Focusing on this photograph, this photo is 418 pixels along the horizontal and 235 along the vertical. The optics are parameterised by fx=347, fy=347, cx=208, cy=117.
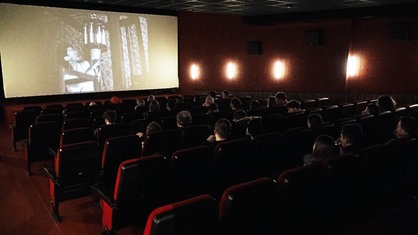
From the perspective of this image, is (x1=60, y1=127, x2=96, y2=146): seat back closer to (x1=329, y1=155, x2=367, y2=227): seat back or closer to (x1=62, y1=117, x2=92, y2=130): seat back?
(x1=62, y1=117, x2=92, y2=130): seat back

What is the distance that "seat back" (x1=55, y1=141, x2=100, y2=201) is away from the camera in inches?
144

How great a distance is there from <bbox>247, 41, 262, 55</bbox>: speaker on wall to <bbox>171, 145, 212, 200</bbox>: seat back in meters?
9.13

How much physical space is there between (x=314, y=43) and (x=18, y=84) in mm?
9219

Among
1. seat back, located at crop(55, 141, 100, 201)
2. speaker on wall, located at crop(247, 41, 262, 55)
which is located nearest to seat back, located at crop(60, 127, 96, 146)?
seat back, located at crop(55, 141, 100, 201)

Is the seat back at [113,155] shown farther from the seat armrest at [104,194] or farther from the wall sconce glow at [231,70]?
the wall sconce glow at [231,70]

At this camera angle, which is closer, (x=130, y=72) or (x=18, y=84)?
(x=18, y=84)

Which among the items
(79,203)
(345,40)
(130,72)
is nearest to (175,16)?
(130,72)

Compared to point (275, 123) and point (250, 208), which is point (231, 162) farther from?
point (275, 123)

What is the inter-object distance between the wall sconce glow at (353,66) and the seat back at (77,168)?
333 inches

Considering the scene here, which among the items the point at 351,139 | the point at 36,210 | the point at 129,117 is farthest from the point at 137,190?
the point at 129,117

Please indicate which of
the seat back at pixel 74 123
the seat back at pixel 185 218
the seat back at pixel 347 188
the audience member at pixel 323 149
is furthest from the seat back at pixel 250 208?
the seat back at pixel 74 123

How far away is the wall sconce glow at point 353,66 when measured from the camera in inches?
395

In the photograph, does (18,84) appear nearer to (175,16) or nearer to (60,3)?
(60,3)

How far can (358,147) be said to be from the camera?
3.61 m
